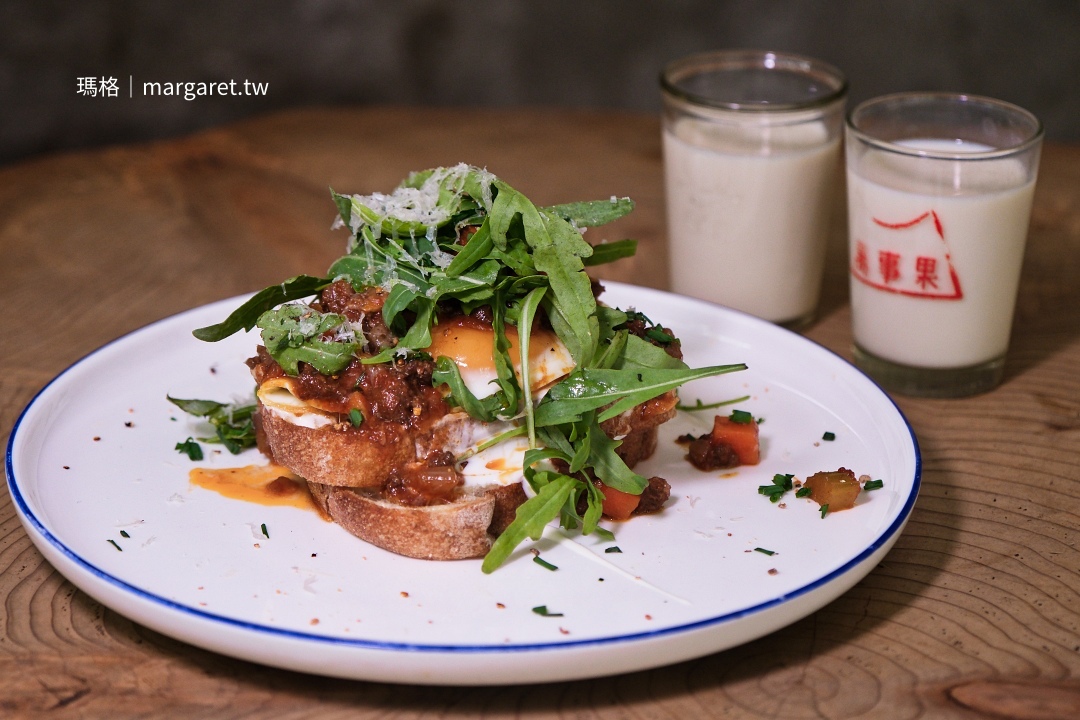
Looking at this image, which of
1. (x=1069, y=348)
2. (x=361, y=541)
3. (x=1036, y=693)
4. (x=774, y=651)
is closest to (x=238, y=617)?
(x=361, y=541)

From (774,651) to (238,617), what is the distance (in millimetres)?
1293

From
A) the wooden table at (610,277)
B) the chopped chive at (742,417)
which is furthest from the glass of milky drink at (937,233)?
the chopped chive at (742,417)

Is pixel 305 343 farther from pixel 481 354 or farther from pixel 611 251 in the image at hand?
pixel 611 251

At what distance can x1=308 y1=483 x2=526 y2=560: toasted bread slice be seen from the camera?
3.11 metres

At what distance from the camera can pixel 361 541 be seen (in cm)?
325

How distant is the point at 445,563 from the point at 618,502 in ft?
1.68

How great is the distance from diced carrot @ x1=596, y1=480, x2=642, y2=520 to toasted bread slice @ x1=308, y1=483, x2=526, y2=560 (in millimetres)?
235

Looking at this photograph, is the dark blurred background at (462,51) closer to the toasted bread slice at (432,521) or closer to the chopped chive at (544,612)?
the toasted bread slice at (432,521)

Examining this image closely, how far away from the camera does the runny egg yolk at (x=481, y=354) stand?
319 cm

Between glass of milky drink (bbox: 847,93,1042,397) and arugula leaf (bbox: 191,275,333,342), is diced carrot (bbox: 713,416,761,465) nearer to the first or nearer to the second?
glass of milky drink (bbox: 847,93,1042,397)

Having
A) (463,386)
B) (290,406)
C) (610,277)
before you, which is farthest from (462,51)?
(463,386)

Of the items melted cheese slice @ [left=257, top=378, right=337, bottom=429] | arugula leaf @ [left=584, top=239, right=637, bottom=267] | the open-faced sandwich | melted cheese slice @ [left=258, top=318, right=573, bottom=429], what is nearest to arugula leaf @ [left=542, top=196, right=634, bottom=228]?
the open-faced sandwich

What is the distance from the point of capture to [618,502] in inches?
128

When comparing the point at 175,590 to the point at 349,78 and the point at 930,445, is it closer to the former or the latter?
the point at 930,445
